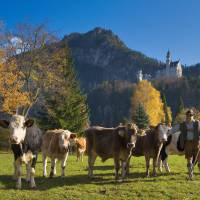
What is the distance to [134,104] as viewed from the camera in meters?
83.8

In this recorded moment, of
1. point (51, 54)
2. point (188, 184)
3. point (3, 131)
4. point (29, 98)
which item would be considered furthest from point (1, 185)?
point (3, 131)

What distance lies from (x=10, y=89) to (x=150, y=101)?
4711cm

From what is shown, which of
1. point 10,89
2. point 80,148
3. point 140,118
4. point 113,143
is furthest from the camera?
point 140,118

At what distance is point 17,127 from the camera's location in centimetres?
1129

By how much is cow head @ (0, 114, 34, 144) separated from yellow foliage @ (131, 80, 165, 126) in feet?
210

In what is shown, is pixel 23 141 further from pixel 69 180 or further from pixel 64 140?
pixel 69 180

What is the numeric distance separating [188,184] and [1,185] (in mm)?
6731

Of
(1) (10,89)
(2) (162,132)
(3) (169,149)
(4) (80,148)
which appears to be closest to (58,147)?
(2) (162,132)

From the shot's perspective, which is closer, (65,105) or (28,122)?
(28,122)

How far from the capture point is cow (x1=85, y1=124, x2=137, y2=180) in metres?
13.3

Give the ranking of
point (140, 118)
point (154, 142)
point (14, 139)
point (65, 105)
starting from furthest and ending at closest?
point (140, 118), point (65, 105), point (154, 142), point (14, 139)

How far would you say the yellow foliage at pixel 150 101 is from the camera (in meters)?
77.0

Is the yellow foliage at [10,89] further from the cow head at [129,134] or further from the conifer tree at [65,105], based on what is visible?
the cow head at [129,134]

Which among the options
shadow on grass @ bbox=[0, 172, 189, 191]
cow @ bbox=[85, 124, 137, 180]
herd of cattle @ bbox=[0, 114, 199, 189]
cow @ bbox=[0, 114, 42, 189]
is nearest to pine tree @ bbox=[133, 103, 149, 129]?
herd of cattle @ bbox=[0, 114, 199, 189]
